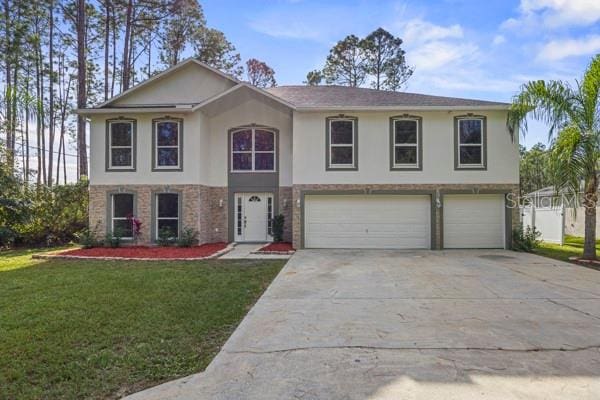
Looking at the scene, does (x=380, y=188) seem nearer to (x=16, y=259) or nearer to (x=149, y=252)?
(x=149, y=252)

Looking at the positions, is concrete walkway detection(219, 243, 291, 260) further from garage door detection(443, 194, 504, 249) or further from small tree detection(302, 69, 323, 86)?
small tree detection(302, 69, 323, 86)

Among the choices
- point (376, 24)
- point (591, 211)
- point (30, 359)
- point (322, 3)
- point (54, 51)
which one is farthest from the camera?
point (376, 24)

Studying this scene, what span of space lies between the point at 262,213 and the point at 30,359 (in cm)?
1125

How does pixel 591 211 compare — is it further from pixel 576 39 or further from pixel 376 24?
pixel 376 24

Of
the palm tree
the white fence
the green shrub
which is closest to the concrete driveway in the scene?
the palm tree

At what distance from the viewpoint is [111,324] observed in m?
5.34

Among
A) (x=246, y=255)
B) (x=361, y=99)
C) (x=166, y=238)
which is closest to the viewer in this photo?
(x=246, y=255)

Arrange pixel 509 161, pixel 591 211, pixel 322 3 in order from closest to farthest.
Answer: pixel 591 211
pixel 322 3
pixel 509 161

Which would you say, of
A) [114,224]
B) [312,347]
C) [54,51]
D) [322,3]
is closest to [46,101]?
[54,51]

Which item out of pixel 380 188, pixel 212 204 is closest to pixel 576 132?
pixel 380 188

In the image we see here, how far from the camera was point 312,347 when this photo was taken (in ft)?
14.6

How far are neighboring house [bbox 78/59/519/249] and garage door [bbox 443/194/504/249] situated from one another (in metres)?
0.04

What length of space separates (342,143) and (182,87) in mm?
6793

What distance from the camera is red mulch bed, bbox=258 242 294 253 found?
42.2 ft
